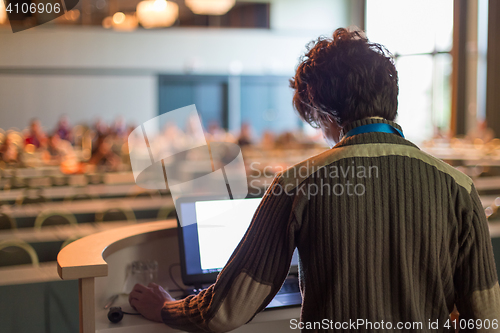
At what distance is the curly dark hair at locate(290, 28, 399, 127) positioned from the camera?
97cm

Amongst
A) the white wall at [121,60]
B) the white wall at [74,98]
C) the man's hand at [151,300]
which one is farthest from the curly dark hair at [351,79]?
the white wall at [74,98]

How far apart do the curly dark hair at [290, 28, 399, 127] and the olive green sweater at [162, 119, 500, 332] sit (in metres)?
0.07

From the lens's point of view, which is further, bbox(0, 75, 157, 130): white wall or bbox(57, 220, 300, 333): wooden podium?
bbox(0, 75, 157, 130): white wall

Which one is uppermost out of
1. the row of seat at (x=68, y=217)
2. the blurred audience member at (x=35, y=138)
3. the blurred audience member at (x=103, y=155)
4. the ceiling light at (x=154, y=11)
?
the ceiling light at (x=154, y=11)

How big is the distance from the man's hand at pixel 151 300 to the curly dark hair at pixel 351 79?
2.26 feet

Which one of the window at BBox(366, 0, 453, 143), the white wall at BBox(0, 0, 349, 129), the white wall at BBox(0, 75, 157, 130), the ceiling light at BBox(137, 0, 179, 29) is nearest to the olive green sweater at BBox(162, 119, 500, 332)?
the window at BBox(366, 0, 453, 143)

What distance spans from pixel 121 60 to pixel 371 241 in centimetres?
1275

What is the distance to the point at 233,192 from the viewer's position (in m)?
1.73

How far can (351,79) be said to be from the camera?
968mm

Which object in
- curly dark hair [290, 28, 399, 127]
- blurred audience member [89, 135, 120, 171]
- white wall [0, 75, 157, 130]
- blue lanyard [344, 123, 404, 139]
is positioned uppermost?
white wall [0, 75, 157, 130]

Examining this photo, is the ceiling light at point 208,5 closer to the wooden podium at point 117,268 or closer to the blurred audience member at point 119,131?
the blurred audience member at point 119,131

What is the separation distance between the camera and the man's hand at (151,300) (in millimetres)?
1309

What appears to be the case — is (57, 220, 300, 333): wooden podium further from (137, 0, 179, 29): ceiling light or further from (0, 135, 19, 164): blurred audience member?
(137, 0, 179, 29): ceiling light

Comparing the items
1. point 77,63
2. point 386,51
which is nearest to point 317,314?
point 386,51
